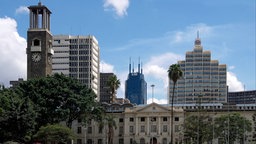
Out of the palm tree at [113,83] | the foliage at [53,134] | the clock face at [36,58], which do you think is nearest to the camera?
the foliage at [53,134]

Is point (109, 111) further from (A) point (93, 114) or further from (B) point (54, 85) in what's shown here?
(B) point (54, 85)

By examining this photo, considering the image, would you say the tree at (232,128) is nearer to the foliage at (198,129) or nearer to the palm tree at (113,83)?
the foliage at (198,129)

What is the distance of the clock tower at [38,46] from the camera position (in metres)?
136

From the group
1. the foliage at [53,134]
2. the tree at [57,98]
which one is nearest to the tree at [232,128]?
the tree at [57,98]

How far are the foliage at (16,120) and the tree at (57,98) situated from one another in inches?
448

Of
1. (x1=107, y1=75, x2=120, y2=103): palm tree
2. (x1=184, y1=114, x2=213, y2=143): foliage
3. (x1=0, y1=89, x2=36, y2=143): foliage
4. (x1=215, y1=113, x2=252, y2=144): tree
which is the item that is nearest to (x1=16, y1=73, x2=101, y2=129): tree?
(x1=0, y1=89, x2=36, y2=143): foliage

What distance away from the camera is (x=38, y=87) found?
369ft

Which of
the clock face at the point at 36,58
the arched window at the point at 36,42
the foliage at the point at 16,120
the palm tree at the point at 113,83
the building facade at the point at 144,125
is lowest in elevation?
the building facade at the point at 144,125

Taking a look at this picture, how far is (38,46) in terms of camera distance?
136 meters

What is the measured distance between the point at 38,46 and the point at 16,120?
47.7 meters

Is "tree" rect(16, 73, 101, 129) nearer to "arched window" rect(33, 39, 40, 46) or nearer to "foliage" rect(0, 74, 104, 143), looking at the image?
"foliage" rect(0, 74, 104, 143)

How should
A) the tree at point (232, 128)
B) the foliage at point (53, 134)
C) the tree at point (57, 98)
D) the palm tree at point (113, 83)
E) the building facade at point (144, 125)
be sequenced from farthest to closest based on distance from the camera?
the building facade at point (144, 125) < the palm tree at point (113, 83) < the tree at point (232, 128) < the tree at point (57, 98) < the foliage at point (53, 134)

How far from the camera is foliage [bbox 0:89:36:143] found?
90188mm

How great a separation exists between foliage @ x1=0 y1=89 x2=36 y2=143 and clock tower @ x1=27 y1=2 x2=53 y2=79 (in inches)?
1626
